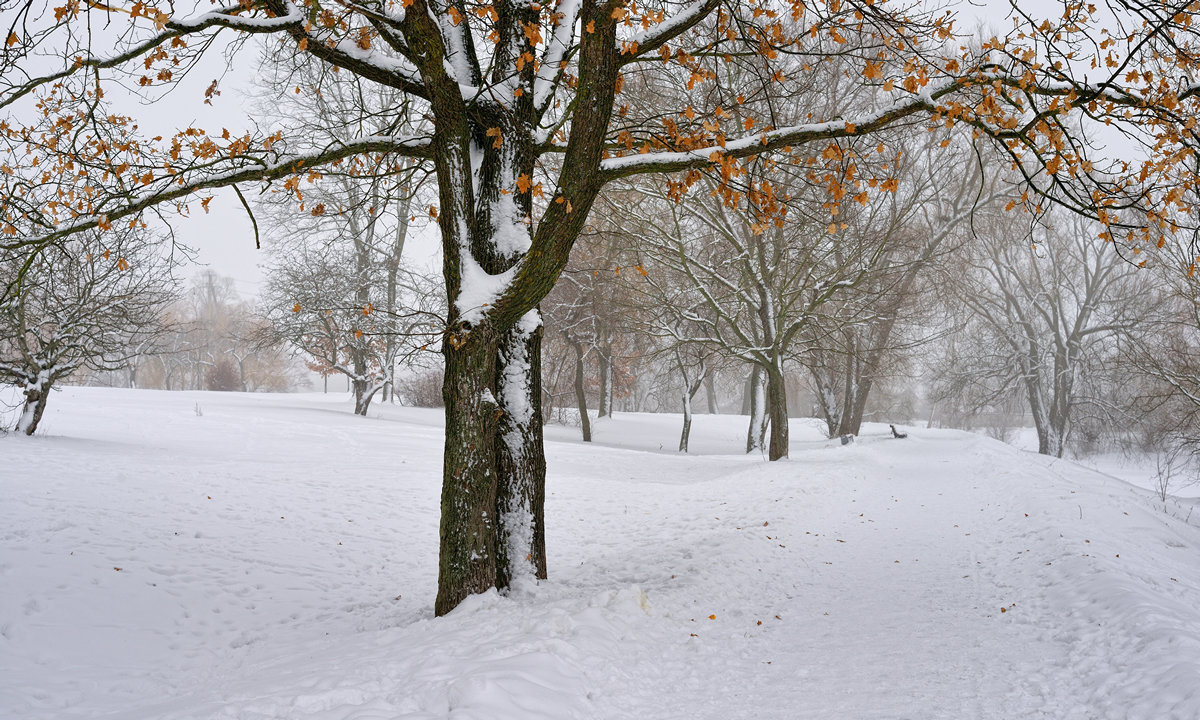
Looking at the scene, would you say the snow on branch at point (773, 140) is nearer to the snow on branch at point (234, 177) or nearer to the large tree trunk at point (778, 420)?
the snow on branch at point (234, 177)

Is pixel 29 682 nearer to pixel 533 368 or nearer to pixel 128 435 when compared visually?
pixel 533 368

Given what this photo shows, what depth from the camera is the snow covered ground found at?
11.0 feet

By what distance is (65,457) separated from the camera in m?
8.98

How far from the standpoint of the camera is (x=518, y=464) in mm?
4977

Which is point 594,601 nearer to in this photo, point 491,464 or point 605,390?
point 491,464

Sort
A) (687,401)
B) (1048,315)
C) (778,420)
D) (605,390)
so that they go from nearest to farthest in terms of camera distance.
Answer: (778,420) → (687,401) → (1048,315) → (605,390)

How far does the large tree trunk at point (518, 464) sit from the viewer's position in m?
4.94

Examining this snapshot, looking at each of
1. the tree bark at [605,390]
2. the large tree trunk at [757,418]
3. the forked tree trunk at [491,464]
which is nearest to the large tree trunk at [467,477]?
the forked tree trunk at [491,464]

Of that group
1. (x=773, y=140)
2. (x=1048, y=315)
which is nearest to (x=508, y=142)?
(x=773, y=140)

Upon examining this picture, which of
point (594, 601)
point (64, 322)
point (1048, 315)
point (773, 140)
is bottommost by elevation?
point (594, 601)

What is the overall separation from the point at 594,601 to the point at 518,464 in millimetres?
1201

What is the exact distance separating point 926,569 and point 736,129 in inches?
427

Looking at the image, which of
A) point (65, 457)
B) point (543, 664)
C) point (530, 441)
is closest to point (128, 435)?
point (65, 457)

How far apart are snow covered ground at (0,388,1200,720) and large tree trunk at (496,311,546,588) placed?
0.30 m
